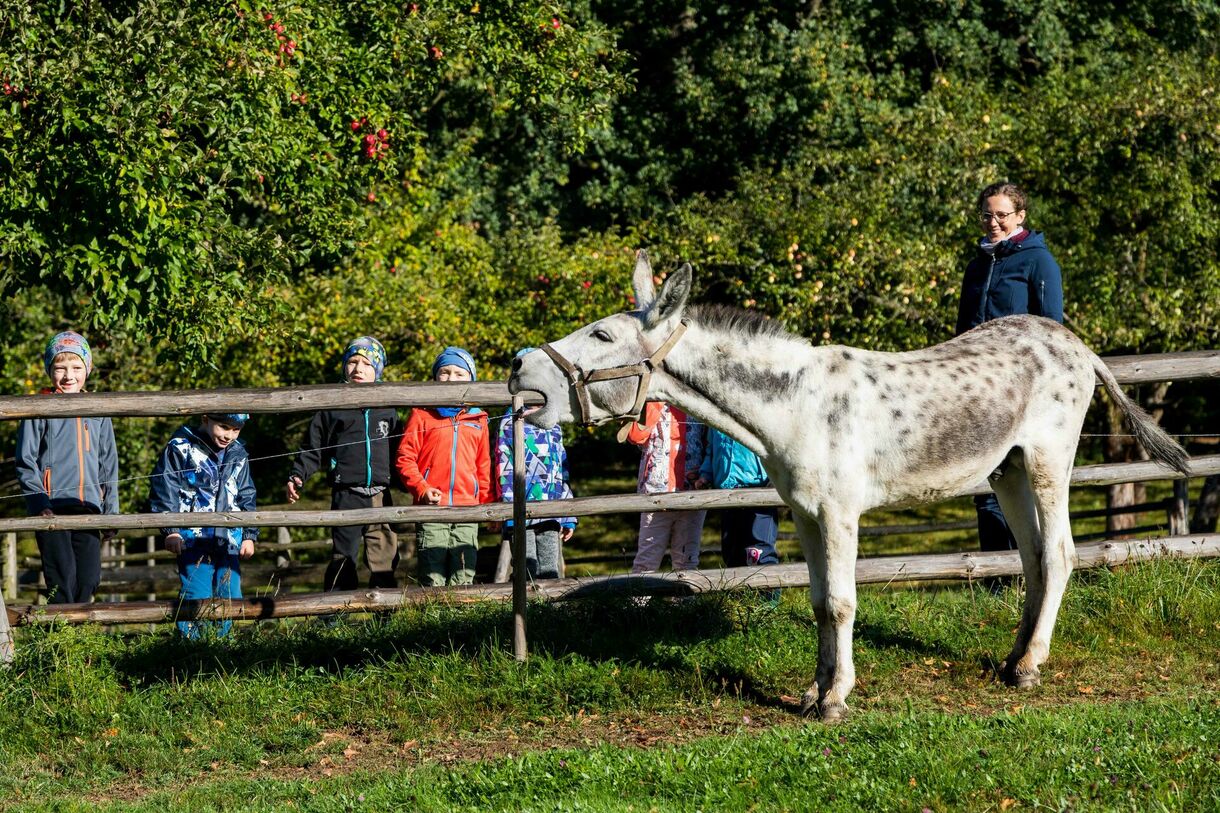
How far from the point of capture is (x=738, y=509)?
312 inches

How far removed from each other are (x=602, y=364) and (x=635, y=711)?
1747mm

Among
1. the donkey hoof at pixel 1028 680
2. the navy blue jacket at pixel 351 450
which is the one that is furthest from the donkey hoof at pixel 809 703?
the navy blue jacket at pixel 351 450

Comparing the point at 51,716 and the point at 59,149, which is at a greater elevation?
the point at 59,149

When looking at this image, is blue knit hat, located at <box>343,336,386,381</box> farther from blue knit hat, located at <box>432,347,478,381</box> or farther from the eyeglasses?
the eyeglasses

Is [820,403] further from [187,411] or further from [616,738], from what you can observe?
[187,411]

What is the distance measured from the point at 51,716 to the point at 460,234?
10.2 meters

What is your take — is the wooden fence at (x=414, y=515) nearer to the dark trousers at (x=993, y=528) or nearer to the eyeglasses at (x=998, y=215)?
the dark trousers at (x=993, y=528)

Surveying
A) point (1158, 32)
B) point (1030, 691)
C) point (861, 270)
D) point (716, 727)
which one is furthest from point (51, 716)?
point (1158, 32)

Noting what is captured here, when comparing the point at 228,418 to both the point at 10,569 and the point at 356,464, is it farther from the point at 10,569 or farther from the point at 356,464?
the point at 10,569

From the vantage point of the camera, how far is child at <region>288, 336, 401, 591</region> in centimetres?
815

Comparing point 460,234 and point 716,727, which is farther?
point 460,234

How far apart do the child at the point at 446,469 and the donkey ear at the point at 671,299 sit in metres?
2.49

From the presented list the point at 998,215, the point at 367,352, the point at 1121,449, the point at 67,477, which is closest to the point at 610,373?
the point at 998,215

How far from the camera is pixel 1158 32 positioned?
19562mm
